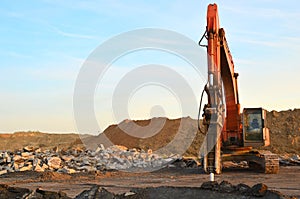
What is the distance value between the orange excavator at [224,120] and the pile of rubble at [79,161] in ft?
18.0

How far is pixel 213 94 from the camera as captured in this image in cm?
1555

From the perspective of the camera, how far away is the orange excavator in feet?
51.0

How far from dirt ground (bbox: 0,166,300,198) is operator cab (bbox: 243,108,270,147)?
1.28m

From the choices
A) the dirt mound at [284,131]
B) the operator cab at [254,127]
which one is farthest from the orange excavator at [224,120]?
the dirt mound at [284,131]

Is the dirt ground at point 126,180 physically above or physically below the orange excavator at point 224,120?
below

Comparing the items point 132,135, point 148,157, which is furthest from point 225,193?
point 132,135

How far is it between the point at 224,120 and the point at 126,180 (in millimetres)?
4263

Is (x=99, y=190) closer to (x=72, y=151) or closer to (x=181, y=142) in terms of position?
(x=72, y=151)

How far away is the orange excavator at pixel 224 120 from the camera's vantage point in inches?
612

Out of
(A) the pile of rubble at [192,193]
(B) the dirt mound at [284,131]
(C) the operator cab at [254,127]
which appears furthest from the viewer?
(B) the dirt mound at [284,131]

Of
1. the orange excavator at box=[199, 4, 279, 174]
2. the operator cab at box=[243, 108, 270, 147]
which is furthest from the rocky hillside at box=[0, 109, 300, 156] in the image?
the operator cab at box=[243, 108, 270, 147]

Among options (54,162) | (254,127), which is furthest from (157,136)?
(254,127)

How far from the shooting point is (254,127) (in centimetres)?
1723

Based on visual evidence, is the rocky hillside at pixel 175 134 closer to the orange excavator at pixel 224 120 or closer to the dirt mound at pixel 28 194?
the orange excavator at pixel 224 120
